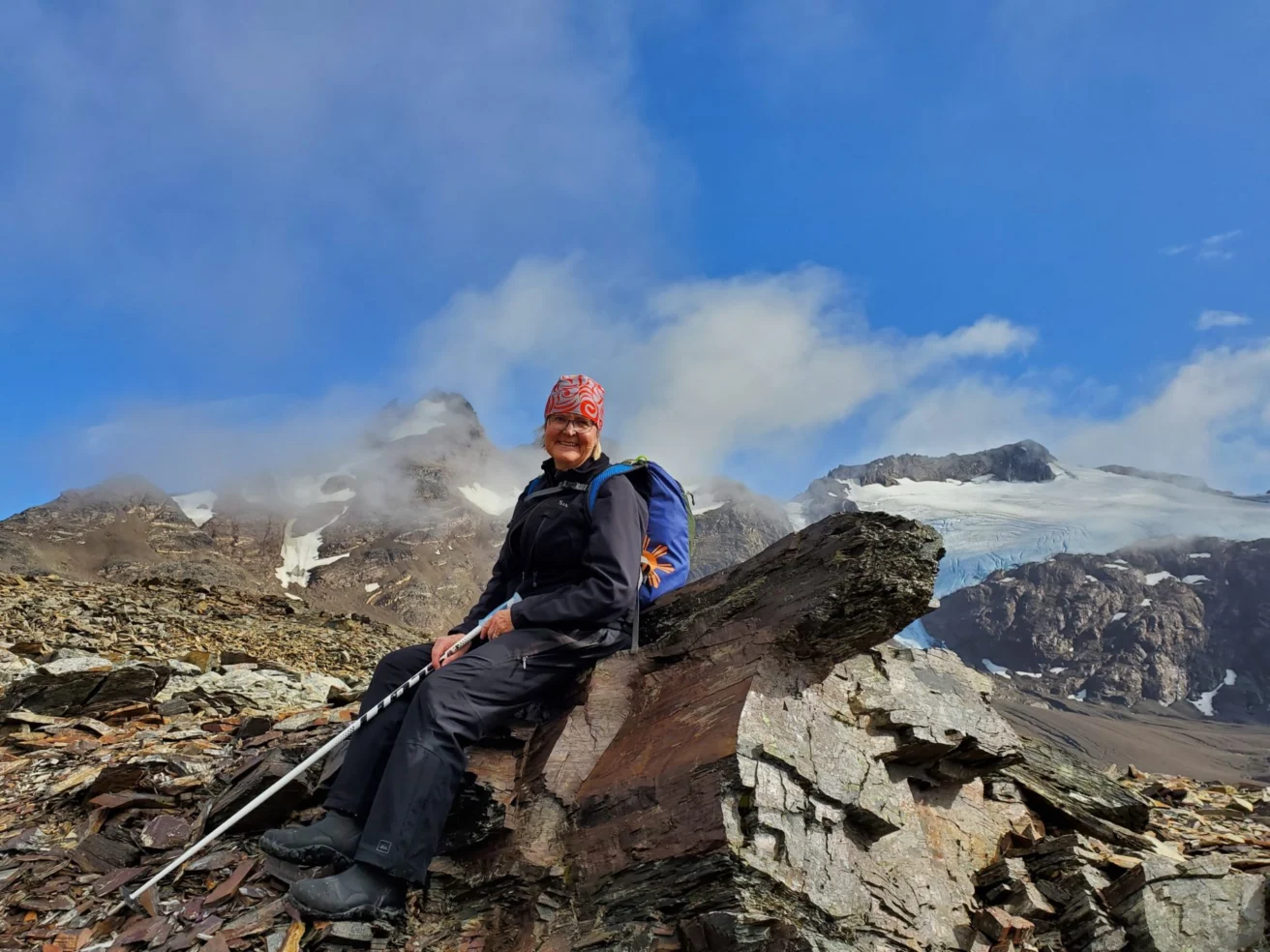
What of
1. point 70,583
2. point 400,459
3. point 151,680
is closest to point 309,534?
point 400,459

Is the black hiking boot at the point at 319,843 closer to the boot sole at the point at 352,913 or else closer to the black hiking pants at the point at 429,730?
the black hiking pants at the point at 429,730

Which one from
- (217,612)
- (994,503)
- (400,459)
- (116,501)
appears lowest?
(217,612)

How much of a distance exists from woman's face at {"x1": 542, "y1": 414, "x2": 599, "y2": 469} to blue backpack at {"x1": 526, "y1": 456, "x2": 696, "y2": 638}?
1.37 ft

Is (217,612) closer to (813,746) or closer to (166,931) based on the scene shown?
(166,931)

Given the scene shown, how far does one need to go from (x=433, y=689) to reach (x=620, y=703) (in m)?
1.74

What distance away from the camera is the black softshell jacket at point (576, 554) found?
20.0 ft

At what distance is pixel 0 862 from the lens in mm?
6371

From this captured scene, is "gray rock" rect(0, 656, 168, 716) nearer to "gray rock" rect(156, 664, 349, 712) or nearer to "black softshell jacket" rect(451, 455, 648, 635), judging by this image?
"gray rock" rect(156, 664, 349, 712)

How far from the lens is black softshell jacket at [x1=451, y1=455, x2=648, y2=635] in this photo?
20.0ft

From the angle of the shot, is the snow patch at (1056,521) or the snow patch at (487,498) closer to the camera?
the snow patch at (1056,521)

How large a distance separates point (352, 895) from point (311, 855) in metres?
0.62

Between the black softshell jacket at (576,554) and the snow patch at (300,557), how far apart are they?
401 feet

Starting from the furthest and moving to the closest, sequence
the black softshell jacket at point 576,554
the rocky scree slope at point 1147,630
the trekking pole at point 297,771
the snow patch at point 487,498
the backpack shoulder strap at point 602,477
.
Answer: the snow patch at point 487,498 < the rocky scree slope at point 1147,630 < the backpack shoulder strap at point 602,477 < the black softshell jacket at point 576,554 < the trekking pole at point 297,771

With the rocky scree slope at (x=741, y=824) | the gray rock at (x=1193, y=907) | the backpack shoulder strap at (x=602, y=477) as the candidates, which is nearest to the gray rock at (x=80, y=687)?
the rocky scree slope at (x=741, y=824)
